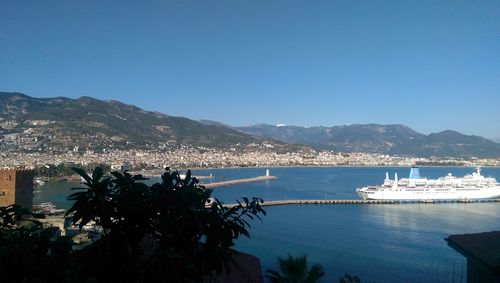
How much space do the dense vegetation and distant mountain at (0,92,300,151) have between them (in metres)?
81.3

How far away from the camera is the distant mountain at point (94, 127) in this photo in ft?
272

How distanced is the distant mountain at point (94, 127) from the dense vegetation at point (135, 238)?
8132 centimetres

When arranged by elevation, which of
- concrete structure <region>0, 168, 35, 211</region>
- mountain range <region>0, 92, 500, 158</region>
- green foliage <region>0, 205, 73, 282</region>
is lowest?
concrete structure <region>0, 168, 35, 211</region>

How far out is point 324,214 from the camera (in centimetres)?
3000

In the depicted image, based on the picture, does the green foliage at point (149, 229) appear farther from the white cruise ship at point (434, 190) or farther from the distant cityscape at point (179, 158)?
the distant cityscape at point (179, 158)

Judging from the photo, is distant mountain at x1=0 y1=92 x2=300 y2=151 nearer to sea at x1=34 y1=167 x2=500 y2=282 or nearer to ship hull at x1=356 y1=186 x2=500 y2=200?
sea at x1=34 y1=167 x2=500 y2=282

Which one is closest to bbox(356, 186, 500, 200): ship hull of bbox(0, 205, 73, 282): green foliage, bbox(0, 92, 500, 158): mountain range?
bbox(0, 205, 73, 282): green foliage

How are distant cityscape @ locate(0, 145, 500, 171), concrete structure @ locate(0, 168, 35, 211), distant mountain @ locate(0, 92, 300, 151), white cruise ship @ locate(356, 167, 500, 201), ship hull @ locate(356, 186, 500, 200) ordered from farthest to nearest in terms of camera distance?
distant mountain @ locate(0, 92, 300, 151) < distant cityscape @ locate(0, 145, 500, 171) < white cruise ship @ locate(356, 167, 500, 201) < ship hull @ locate(356, 186, 500, 200) < concrete structure @ locate(0, 168, 35, 211)

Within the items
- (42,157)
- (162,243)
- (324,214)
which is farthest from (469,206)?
(42,157)

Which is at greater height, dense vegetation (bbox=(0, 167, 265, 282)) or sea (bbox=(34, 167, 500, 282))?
dense vegetation (bbox=(0, 167, 265, 282))

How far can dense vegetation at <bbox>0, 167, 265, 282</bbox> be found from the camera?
7.14 ft

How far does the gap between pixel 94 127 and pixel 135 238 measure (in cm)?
9694

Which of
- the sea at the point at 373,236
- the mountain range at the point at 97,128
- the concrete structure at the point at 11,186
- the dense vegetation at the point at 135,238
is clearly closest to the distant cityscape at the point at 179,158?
the mountain range at the point at 97,128

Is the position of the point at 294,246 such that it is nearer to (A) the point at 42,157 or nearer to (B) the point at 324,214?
(B) the point at 324,214
